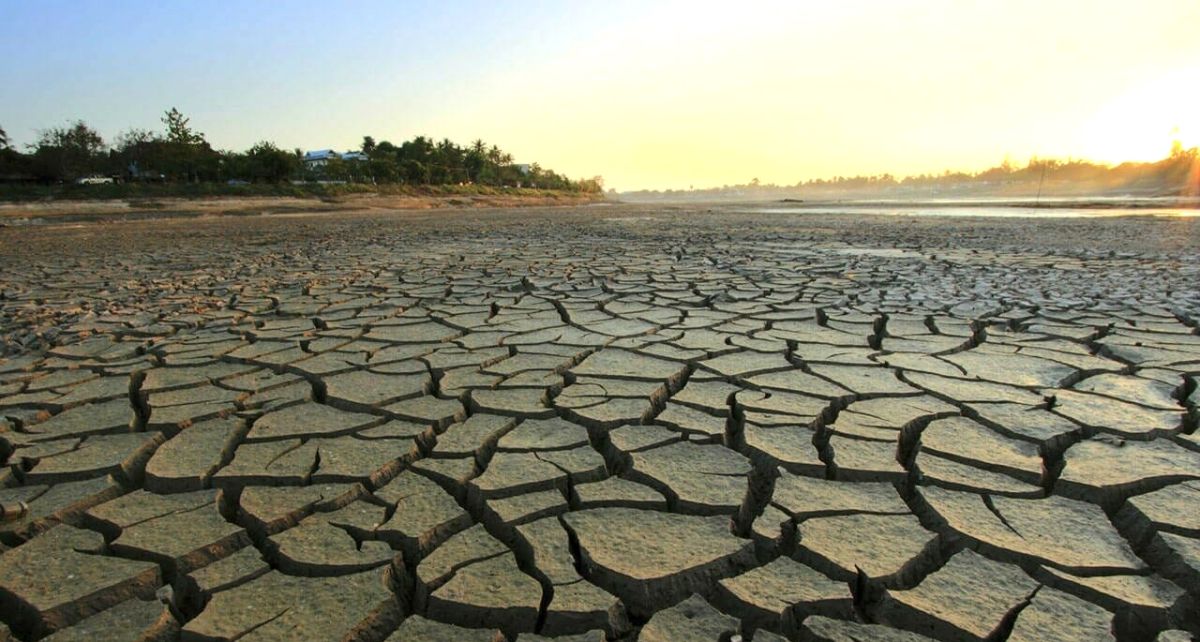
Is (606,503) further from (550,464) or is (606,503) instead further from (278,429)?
(278,429)

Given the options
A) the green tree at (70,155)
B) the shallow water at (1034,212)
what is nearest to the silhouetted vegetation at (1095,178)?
the shallow water at (1034,212)

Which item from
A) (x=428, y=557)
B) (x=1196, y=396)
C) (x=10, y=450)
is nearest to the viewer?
(x=428, y=557)

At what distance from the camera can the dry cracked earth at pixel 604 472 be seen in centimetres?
118

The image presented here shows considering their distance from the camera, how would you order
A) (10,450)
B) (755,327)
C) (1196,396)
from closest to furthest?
(10,450) < (1196,396) < (755,327)

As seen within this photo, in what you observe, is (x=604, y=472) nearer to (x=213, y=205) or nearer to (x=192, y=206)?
(x=192, y=206)

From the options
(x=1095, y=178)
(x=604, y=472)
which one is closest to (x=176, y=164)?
(x=604, y=472)

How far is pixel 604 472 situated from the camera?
5.64ft

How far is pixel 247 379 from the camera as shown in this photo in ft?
8.35

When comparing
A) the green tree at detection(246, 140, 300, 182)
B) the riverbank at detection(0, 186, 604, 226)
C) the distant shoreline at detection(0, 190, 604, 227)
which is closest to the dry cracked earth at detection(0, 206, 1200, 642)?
the distant shoreline at detection(0, 190, 604, 227)

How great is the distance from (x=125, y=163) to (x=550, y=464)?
36349mm

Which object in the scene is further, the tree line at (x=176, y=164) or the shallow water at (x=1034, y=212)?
the tree line at (x=176, y=164)

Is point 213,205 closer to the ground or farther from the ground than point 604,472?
farther from the ground

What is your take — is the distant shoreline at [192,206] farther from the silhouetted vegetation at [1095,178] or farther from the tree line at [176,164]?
the silhouetted vegetation at [1095,178]

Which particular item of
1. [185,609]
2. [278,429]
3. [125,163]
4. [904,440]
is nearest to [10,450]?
[278,429]
